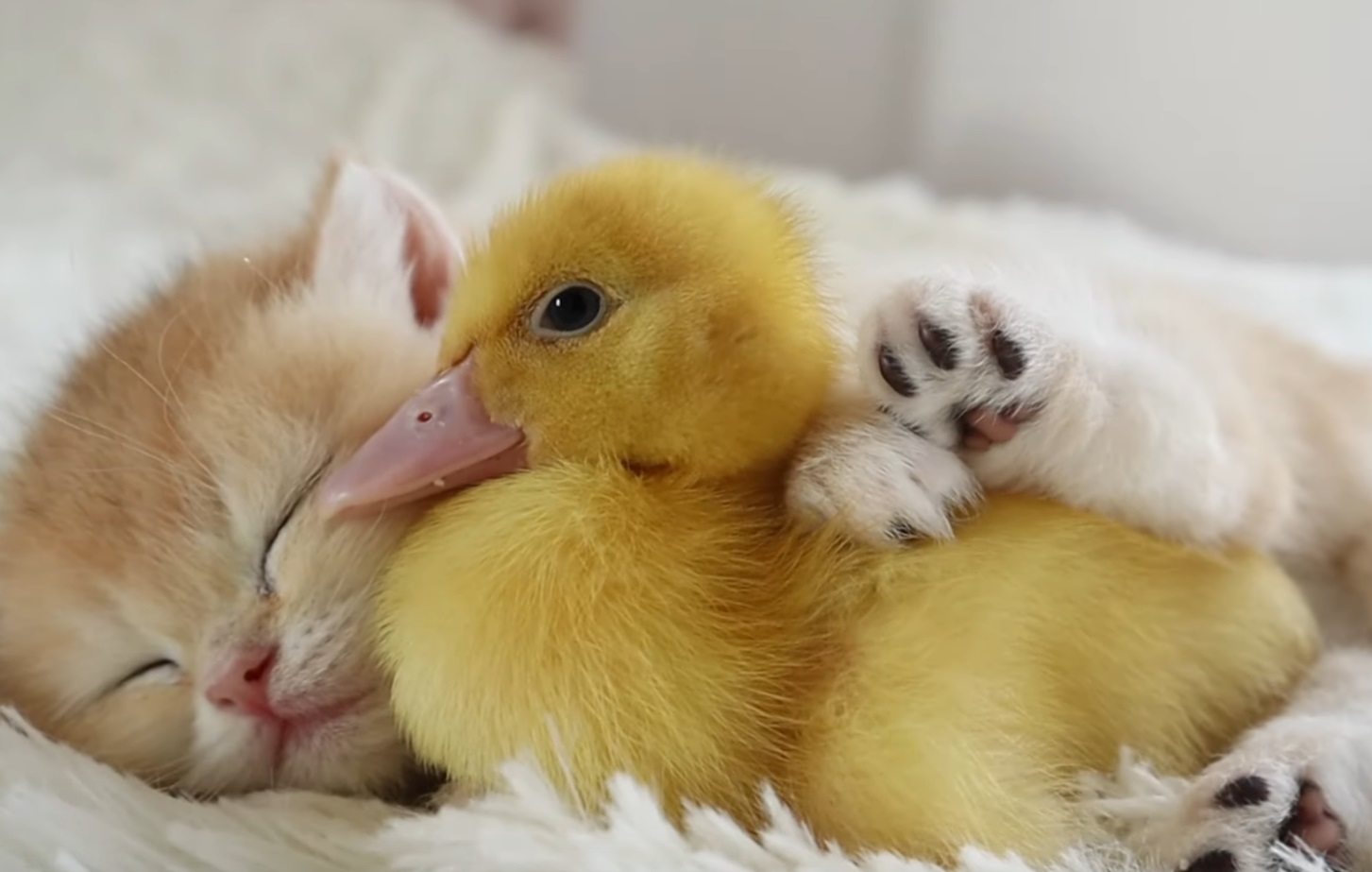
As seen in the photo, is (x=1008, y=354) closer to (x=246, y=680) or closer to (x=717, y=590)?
(x=717, y=590)

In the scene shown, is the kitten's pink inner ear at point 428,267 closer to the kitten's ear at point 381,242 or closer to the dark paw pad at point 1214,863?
the kitten's ear at point 381,242

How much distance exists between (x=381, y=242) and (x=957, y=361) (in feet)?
1.53

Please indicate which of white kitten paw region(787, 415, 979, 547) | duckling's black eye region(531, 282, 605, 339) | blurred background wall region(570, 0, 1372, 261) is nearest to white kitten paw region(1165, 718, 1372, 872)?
white kitten paw region(787, 415, 979, 547)

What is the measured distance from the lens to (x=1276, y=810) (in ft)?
1.95

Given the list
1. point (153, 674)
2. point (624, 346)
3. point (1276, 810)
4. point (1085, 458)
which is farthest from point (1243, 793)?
point (153, 674)

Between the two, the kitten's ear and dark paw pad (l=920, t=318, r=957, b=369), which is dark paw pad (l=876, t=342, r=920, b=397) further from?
the kitten's ear

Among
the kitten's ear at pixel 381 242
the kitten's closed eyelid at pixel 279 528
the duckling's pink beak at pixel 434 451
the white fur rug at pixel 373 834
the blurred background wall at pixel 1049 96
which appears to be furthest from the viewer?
the blurred background wall at pixel 1049 96

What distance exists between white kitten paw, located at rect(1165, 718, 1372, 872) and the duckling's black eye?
354 millimetres

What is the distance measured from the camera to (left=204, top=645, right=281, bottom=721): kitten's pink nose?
0.74 metres

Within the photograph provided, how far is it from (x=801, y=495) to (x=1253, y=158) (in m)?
1.80

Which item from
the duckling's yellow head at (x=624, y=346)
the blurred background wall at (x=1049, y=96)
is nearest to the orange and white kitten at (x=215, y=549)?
the duckling's yellow head at (x=624, y=346)

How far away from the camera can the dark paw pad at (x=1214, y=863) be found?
0.57m

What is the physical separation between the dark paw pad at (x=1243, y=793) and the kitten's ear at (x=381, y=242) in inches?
22.8

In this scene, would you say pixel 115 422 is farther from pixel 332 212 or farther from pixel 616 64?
pixel 616 64
